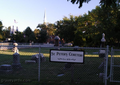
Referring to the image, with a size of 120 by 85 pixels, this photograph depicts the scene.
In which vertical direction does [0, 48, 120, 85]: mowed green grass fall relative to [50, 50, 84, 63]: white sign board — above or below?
below

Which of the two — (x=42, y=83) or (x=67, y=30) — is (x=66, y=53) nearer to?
(x=42, y=83)

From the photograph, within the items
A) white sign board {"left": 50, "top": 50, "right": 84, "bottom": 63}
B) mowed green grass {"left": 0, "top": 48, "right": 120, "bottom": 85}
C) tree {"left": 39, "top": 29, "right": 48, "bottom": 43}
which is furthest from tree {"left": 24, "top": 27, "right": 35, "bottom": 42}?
white sign board {"left": 50, "top": 50, "right": 84, "bottom": 63}

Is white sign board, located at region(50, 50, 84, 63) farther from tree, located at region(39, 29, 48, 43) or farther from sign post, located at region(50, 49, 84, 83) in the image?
tree, located at region(39, 29, 48, 43)

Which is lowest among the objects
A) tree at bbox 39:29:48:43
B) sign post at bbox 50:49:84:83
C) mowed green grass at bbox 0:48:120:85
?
mowed green grass at bbox 0:48:120:85

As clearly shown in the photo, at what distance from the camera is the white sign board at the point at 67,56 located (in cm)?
563

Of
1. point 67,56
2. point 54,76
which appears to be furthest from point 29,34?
point 67,56

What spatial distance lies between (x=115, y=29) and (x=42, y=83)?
86.4ft

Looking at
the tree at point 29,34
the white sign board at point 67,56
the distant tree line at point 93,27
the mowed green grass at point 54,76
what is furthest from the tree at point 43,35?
the white sign board at point 67,56

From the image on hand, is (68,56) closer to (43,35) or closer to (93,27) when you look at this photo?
(93,27)

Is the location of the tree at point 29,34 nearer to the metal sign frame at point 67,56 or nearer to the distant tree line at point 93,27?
the distant tree line at point 93,27

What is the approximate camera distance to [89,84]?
5.66 metres

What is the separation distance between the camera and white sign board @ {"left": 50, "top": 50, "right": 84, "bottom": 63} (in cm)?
563

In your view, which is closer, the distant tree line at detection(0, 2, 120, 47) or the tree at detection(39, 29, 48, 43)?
the distant tree line at detection(0, 2, 120, 47)

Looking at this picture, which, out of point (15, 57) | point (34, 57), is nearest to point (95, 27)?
point (34, 57)
